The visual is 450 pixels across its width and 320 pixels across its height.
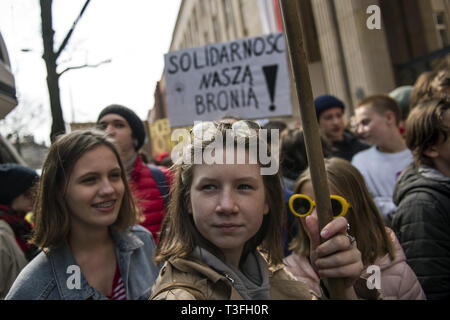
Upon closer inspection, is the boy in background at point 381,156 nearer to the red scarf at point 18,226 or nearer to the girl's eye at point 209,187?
the girl's eye at point 209,187

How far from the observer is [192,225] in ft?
2.71

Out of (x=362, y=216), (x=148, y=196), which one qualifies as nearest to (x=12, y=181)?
(x=148, y=196)

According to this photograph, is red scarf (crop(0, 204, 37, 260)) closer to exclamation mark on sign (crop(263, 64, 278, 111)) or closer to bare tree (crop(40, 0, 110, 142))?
bare tree (crop(40, 0, 110, 142))

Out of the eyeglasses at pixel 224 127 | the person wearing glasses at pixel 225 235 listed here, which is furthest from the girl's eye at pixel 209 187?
the eyeglasses at pixel 224 127

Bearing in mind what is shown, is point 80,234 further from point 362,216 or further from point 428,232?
point 428,232

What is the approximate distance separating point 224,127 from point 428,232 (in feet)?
1.83

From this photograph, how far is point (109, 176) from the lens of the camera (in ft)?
3.88

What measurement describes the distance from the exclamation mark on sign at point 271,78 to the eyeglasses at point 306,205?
2.22 metres

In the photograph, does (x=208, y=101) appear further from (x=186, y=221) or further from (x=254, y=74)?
(x=186, y=221)

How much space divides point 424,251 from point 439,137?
1.26ft

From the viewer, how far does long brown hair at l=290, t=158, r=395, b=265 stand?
2.62 feet

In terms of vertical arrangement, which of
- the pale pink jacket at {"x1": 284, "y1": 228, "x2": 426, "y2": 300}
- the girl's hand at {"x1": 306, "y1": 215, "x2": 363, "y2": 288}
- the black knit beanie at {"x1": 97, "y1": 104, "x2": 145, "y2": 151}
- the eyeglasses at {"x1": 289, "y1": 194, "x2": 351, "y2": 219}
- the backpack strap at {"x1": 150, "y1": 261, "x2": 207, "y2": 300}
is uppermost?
the black knit beanie at {"x1": 97, "y1": 104, "x2": 145, "y2": 151}

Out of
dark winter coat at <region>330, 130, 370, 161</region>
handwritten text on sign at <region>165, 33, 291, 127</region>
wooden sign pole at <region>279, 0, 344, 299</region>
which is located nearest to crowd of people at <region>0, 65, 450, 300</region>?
wooden sign pole at <region>279, 0, 344, 299</region>

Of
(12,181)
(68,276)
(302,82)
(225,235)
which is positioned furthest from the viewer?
(12,181)
